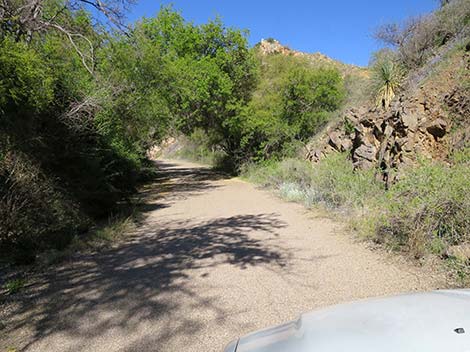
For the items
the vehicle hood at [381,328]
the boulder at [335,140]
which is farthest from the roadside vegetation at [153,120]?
the vehicle hood at [381,328]

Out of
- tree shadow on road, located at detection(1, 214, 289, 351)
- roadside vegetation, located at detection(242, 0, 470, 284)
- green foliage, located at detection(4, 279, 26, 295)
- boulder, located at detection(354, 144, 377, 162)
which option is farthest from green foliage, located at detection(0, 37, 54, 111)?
boulder, located at detection(354, 144, 377, 162)

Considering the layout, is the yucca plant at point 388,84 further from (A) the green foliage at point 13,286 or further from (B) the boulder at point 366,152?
(A) the green foliage at point 13,286

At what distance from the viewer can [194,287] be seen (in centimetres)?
452

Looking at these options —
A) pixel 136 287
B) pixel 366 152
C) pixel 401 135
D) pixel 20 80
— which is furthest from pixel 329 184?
pixel 20 80

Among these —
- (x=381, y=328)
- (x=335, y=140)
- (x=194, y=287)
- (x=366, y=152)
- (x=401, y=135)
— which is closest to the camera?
(x=381, y=328)

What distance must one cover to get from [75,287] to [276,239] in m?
3.68

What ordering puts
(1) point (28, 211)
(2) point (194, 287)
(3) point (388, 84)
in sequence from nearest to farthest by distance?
(2) point (194, 287)
(1) point (28, 211)
(3) point (388, 84)

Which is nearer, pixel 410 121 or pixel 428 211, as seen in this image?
pixel 428 211

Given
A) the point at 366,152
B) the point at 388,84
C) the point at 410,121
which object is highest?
the point at 388,84

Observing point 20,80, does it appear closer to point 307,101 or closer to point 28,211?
point 28,211

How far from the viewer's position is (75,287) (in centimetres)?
469

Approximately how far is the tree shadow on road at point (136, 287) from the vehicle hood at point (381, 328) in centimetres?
203

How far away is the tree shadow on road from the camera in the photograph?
3551 mm

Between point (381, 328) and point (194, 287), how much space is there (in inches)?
134
